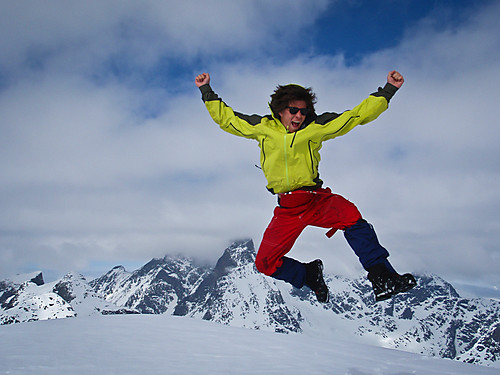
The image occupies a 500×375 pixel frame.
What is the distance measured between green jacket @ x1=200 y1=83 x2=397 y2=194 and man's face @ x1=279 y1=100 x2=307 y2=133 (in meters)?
0.08

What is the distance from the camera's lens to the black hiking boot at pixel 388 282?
15.1ft

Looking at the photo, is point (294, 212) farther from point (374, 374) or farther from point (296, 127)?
point (374, 374)

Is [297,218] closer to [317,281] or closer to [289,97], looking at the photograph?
[317,281]

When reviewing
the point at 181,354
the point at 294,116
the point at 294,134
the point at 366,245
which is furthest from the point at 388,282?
the point at 181,354

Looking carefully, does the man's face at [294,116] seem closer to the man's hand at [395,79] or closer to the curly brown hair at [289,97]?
the curly brown hair at [289,97]

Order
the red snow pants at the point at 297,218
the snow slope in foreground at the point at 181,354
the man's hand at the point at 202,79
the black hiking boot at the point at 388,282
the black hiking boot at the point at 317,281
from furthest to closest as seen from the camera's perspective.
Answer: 1. the black hiking boot at the point at 317,281
2. the man's hand at the point at 202,79
3. the red snow pants at the point at 297,218
4. the black hiking boot at the point at 388,282
5. the snow slope in foreground at the point at 181,354

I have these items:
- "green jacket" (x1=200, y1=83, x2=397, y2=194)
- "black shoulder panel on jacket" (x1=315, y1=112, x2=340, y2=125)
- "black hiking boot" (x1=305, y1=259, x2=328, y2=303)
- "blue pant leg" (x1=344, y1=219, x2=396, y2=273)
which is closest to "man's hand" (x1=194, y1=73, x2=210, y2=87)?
"green jacket" (x1=200, y1=83, x2=397, y2=194)

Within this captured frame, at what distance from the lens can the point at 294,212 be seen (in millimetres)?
5641

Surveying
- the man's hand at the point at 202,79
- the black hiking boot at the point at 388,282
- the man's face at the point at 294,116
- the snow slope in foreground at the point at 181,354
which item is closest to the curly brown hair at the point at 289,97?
the man's face at the point at 294,116

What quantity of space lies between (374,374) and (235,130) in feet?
12.8

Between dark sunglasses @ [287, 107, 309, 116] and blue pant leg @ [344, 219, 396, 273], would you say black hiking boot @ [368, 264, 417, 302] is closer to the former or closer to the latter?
blue pant leg @ [344, 219, 396, 273]

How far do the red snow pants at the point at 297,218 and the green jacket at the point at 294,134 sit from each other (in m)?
0.19

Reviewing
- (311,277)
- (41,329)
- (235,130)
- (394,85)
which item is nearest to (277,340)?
(311,277)

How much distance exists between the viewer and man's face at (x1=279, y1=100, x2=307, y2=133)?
531 cm
